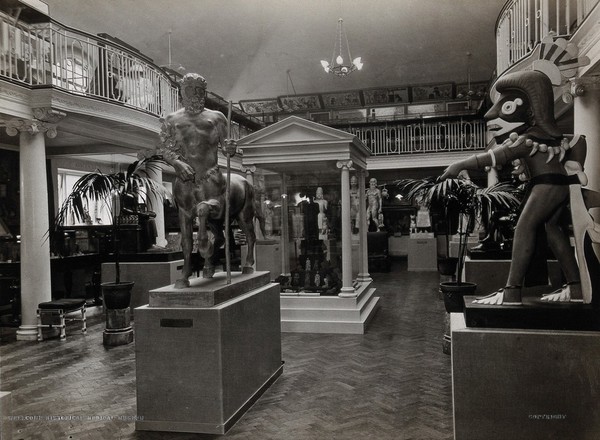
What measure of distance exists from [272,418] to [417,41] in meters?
13.3

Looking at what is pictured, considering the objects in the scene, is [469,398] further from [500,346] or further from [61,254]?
[61,254]

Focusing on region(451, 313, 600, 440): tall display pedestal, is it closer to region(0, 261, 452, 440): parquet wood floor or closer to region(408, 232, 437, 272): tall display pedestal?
region(0, 261, 452, 440): parquet wood floor

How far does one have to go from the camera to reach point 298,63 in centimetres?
1638

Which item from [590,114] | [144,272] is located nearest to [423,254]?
[144,272]

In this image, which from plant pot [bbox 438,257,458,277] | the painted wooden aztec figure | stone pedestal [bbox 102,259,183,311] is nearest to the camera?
the painted wooden aztec figure

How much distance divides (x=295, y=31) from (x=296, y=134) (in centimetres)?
843

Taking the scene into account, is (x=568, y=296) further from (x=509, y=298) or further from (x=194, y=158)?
(x=194, y=158)

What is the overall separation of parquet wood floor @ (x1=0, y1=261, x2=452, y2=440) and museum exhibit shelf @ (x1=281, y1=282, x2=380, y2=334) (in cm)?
20

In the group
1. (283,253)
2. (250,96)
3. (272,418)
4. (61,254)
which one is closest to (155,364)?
(272,418)

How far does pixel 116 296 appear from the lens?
6.27 metres

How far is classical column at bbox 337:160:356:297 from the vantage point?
6.67m

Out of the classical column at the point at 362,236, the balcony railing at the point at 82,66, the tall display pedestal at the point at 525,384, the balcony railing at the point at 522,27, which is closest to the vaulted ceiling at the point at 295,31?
the balcony railing at the point at 82,66

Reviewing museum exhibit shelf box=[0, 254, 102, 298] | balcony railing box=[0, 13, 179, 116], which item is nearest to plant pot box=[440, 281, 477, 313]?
balcony railing box=[0, 13, 179, 116]

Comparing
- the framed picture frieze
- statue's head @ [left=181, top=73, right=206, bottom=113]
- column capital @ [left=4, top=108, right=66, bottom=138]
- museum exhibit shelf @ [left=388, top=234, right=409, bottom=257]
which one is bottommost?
museum exhibit shelf @ [left=388, top=234, right=409, bottom=257]
